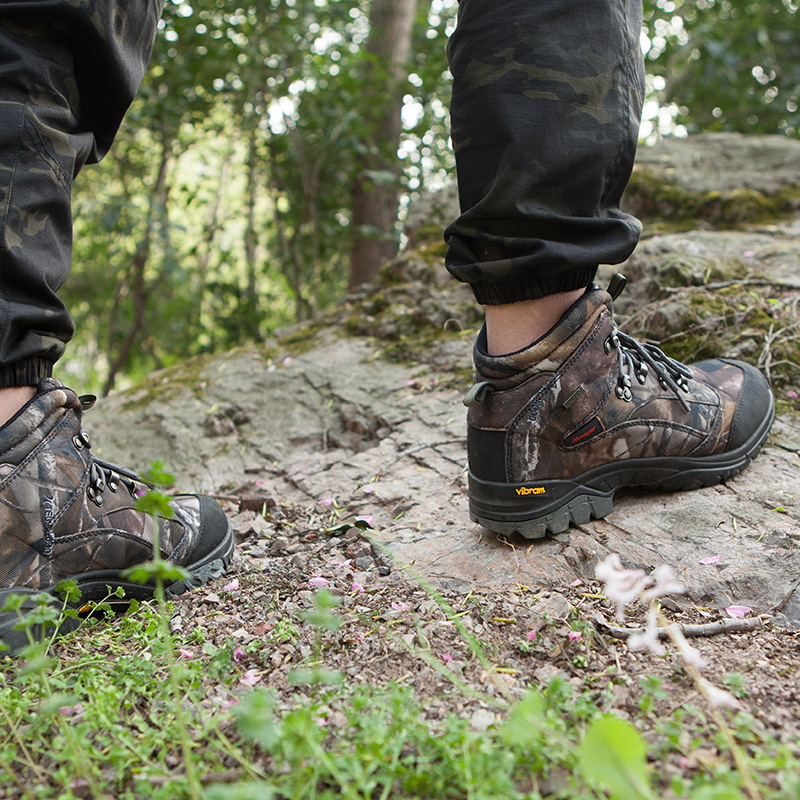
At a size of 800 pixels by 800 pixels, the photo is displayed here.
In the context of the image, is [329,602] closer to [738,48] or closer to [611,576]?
[611,576]

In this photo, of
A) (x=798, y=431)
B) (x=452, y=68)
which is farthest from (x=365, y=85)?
(x=798, y=431)

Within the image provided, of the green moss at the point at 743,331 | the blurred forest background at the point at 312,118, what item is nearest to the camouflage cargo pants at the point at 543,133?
the green moss at the point at 743,331

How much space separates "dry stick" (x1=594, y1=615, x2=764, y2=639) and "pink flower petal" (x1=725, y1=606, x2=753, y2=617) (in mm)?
33

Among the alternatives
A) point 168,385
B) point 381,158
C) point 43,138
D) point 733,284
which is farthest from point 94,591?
point 381,158

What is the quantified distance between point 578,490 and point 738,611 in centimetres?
42

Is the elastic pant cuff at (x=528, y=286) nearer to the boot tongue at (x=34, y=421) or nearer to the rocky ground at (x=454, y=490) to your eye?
the rocky ground at (x=454, y=490)

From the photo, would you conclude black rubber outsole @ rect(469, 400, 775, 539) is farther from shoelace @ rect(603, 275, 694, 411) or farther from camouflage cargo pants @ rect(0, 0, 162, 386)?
camouflage cargo pants @ rect(0, 0, 162, 386)

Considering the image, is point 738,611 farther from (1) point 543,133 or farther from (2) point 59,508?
(2) point 59,508

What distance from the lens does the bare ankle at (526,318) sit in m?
1.46

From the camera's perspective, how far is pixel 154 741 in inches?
34.8

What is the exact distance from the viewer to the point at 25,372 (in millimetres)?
1293

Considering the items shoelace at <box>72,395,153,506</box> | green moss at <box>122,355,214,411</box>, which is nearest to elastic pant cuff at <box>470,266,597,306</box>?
shoelace at <box>72,395,153,506</box>

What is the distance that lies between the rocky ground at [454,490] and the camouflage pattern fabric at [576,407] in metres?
0.17

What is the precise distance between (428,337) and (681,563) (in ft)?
5.86
